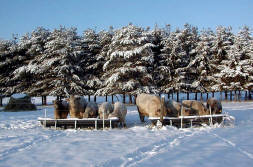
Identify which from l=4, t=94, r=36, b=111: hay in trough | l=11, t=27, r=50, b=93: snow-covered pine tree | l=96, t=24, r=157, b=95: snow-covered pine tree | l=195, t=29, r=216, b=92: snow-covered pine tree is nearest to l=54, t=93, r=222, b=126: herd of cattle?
l=4, t=94, r=36, b=111: hay in trough

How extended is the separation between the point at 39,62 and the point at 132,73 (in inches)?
537

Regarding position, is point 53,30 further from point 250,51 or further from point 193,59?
point 250,51

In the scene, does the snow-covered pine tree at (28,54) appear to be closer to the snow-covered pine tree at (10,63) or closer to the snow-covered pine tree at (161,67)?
the snow-covered pine tree at (10,63)

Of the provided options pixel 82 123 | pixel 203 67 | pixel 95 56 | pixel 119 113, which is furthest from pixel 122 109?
pixel 203 67

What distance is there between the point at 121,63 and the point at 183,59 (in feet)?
31.9

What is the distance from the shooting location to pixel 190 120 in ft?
49.2

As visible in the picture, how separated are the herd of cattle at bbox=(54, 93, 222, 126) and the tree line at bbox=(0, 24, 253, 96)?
11984mm

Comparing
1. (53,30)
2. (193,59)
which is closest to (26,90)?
(53,30)

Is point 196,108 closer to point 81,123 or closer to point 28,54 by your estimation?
point 81,123

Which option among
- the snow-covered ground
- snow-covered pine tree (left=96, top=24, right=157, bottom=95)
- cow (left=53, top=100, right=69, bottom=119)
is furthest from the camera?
snow-covered pine tree (left=96, top=24, right=157, bottom=95)

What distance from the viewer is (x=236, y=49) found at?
114 feet

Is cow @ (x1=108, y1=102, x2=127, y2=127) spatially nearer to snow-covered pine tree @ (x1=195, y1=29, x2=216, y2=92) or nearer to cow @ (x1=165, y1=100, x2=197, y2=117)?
cow @ (x1=165, y1=100, x2=197, y2=117)

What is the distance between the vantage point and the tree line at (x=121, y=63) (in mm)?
30375

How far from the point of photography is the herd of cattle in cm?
1569
